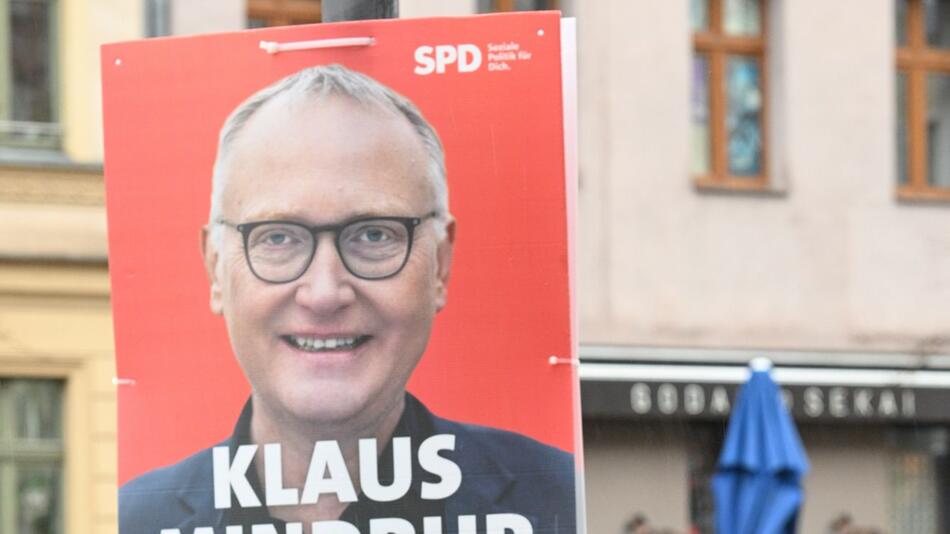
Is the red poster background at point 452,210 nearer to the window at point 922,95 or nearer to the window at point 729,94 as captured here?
the window at point 729,94

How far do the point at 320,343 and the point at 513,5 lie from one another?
49.0ft

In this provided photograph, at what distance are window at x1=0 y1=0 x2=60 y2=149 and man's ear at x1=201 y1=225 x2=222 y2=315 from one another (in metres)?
12.5

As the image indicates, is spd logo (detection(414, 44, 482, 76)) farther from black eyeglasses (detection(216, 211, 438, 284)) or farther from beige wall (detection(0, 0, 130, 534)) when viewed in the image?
beige wall (detection(0, 0, 130, 534))

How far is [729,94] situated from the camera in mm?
20188

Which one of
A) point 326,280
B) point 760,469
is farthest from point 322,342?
point 760,469

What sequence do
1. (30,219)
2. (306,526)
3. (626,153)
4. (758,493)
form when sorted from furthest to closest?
1. (626,153)
2. (30,219)
3. (758,493)
4. (306,526)

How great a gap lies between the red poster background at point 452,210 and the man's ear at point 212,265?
0.06ft

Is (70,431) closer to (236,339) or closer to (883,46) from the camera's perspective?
(883,46)

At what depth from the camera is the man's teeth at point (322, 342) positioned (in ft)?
15.5

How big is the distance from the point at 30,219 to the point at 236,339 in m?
12.4

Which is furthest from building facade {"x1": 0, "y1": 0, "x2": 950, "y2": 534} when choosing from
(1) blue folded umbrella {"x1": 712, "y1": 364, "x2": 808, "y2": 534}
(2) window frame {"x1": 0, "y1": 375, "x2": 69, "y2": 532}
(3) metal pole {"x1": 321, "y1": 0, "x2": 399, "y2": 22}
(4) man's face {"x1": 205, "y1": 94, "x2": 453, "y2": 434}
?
(4) man's face {"x1": 205, "y1": 94, "x2": 453, "y2": 434}

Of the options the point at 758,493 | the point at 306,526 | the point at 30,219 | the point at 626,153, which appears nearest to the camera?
the point at 306,526

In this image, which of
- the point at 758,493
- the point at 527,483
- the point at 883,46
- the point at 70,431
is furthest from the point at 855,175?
the point at 527,483

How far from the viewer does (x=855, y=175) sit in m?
20.3
